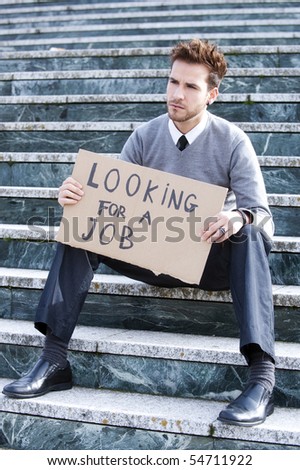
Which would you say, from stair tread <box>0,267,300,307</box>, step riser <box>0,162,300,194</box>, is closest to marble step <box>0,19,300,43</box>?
step riser <box>0,162,300,194</box>

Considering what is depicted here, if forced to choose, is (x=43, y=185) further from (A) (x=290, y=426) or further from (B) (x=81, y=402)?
(A) (x=290, y=426)

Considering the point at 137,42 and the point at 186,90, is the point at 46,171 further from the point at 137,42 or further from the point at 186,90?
the point at 137,42

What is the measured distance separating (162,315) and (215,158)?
0.63 metres

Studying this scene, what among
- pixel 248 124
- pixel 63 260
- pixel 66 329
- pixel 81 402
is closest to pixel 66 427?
pixel 81 402

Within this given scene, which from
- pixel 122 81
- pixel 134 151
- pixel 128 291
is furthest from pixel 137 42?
pixel 128 291

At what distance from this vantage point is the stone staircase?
2594 millimetres

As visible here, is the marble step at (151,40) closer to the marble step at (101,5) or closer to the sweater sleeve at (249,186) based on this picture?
the marble step at (101,5)

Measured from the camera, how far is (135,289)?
9.80 ft

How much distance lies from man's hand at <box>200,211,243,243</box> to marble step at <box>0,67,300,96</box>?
2213 millimetres

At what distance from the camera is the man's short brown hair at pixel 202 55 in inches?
115

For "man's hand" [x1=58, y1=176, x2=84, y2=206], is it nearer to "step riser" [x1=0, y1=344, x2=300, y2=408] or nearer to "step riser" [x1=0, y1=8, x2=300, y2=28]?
"step riser" [x1=0, y1=344, x2=300, y2=408]

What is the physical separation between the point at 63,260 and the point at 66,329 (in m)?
0.24

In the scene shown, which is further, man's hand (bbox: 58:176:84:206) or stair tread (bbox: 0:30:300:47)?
stair tread (bbox: 0:30:300:47)

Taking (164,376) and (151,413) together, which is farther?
(164,376)
